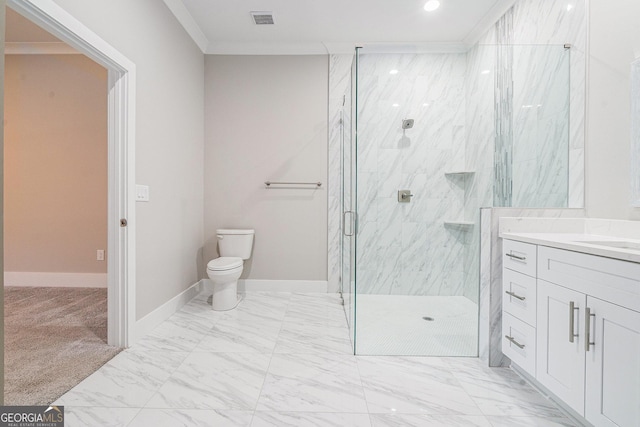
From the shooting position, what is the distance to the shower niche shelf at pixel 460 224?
6.75 ft

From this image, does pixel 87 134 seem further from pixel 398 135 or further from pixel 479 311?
pixel 479 311

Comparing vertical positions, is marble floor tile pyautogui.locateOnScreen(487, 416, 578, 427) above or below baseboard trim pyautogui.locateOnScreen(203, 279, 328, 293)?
below

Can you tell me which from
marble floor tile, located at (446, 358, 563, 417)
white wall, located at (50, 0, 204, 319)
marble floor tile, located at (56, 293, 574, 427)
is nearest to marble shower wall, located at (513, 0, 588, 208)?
marble floor tile, located at (446, 358, 563, 417)

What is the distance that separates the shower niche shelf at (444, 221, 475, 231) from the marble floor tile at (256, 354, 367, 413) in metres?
1.20

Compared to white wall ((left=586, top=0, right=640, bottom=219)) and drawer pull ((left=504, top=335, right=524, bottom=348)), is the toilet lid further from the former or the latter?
white wall ((left=586, top=0, right=640, bottom=219))

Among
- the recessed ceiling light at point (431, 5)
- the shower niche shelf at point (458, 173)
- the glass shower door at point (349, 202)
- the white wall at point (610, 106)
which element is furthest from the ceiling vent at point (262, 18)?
the white wall at point (610, 106)

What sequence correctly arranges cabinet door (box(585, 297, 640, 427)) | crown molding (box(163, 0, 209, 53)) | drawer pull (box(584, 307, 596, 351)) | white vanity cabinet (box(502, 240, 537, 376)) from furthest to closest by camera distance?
crown molding (box(163, 0, 209, 53))
white vanity cabinet (box(502, 240, 537, 376))
drawer pull (box(584, 307, 596, 351))
cabinet door (box(585, 297, 640, 427))

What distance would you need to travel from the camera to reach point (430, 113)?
7.95ft

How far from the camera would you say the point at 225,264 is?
8.45 ft

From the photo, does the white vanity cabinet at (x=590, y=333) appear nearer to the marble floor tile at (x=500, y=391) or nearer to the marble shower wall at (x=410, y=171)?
the marble floor tile at (x=500, y=391)

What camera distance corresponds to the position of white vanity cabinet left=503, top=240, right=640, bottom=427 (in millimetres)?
1008

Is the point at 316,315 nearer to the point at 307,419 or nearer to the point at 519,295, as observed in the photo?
the point at 307,419

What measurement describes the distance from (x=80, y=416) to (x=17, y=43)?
3.92 m

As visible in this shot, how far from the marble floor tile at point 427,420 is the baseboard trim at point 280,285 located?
1.86 meters
